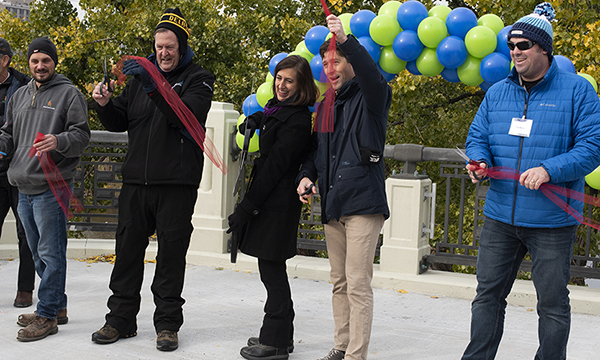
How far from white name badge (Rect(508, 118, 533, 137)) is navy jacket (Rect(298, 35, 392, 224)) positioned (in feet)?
2.23

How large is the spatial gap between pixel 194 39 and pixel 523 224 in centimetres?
1125

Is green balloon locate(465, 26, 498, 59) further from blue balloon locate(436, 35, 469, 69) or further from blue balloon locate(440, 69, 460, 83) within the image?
blue balloon locate(440, 69, 460, 83)

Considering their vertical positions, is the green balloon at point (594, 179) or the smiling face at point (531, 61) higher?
the smiling face at point (531, 61)

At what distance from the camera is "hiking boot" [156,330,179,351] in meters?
3.84

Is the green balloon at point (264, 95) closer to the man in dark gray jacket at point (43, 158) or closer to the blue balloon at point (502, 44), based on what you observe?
the blue balloon at point (502, 44)

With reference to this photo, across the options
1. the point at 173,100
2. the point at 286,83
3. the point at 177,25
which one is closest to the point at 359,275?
the point at 286,83

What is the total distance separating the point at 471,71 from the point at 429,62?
1.67ft

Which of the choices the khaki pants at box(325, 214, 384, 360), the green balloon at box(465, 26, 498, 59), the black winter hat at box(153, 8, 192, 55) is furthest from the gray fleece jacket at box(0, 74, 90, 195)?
the green balloon at box(465, 26, 498, 59)

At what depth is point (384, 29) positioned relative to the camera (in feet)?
23.0

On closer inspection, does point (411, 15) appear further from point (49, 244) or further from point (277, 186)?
point (49, 244)

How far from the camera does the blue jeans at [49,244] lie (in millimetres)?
4031

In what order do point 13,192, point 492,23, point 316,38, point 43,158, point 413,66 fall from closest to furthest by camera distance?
point 43,158
point 13,192
point 492,23
point 316,38
point 413,66

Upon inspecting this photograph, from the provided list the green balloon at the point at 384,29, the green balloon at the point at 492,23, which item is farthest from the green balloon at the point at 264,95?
the green balloon at the point at 492,23

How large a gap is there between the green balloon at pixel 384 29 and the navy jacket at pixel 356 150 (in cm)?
379
